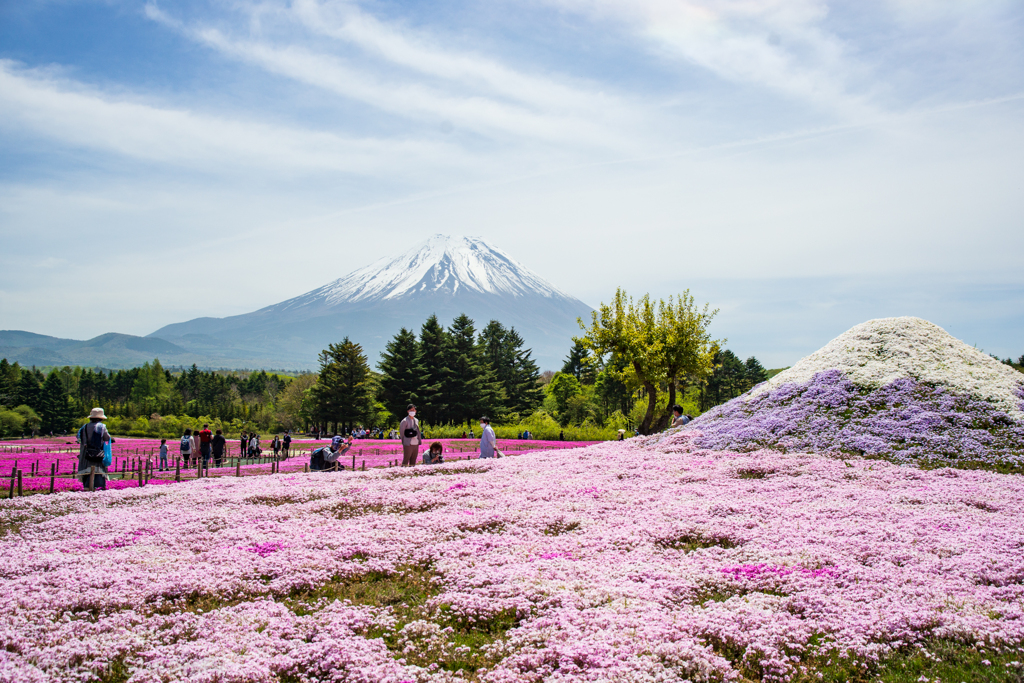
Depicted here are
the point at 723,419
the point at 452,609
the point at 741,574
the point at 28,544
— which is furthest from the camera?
the point at 723,419

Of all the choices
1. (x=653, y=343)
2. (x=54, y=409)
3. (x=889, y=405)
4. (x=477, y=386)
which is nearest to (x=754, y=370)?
(x=477, y=386)

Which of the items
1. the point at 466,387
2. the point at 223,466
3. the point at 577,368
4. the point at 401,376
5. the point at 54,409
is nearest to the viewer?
the point at 223,466

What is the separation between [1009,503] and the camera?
48.6 ft

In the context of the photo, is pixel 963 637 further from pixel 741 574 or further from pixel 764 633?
pixel 741 574

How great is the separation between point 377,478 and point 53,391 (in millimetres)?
101018

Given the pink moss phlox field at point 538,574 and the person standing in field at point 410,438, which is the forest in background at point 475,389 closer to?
the person standing in field at point 410,438

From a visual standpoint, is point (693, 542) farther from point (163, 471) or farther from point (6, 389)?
point (6, 389)

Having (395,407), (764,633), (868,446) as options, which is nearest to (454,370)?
(395,407)

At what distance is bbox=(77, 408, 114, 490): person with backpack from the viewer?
1883 cm

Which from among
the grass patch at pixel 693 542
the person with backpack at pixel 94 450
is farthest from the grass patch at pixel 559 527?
the person with backpack at pixel 94 450

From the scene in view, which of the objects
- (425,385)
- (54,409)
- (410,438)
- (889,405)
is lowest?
(54,409)

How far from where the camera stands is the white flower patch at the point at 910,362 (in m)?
24.7

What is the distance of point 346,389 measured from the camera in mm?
78188

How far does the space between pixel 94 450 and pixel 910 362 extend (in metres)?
31.6
